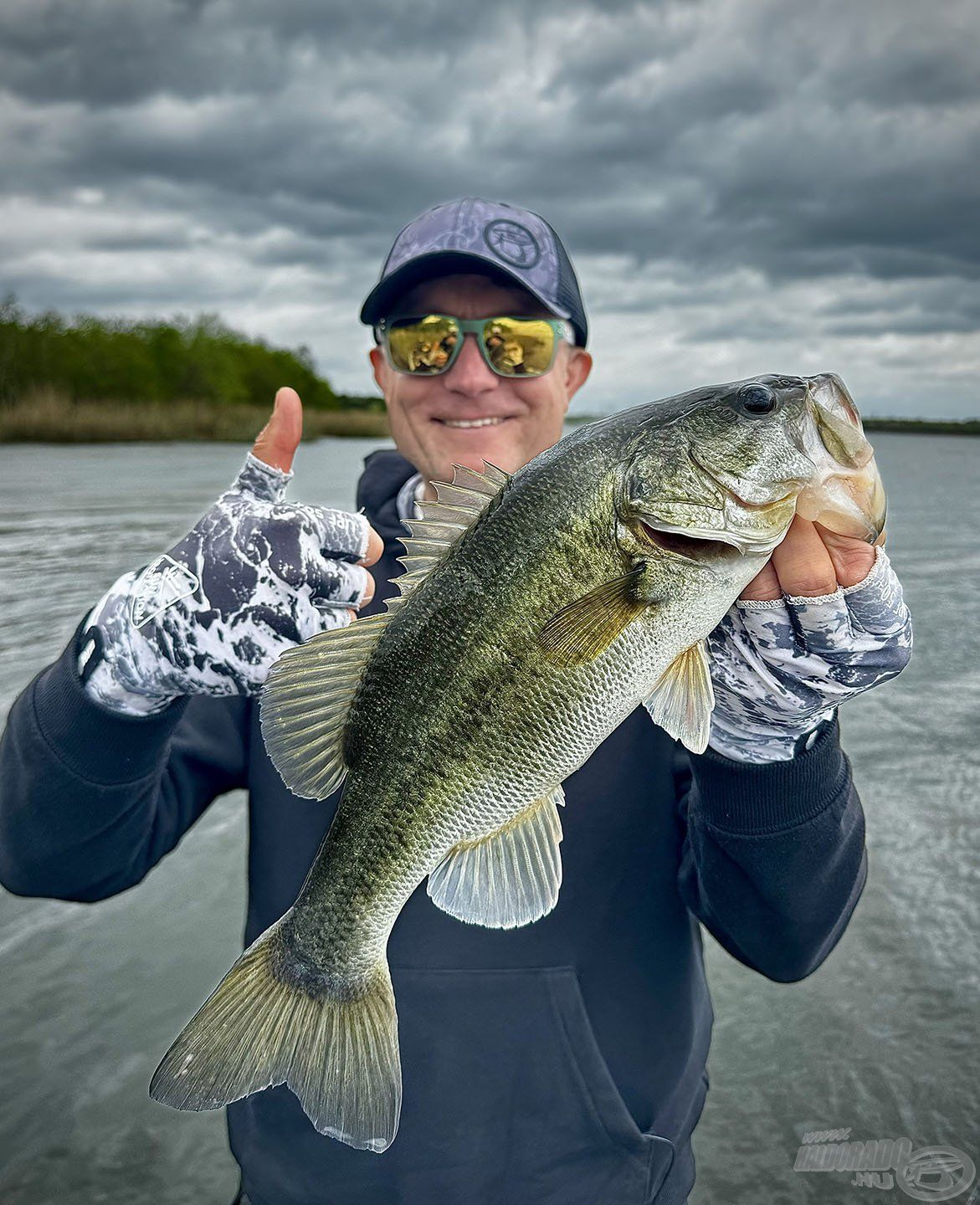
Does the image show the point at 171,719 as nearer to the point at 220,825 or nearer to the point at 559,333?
A: the point at 559,333

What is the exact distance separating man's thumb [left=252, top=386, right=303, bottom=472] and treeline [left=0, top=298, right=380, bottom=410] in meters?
44.5

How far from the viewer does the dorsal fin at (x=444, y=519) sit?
1810 millimetres

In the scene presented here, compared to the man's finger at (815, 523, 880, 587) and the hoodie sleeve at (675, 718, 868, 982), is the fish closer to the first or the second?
the man's finger at (815, 523, 880, 587)

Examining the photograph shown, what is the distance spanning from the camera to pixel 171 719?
230 cm

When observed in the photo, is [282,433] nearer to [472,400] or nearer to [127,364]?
[472,400]

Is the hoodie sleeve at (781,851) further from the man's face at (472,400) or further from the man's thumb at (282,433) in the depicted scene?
the man's face at (472,400)

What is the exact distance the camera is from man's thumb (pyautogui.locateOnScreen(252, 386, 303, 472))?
6.98 ft

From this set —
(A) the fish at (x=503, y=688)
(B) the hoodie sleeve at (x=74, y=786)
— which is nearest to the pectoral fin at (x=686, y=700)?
(A) the fish at (x=503, y=688)

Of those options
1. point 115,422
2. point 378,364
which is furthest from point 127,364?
point 378,364

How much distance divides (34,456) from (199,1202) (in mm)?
29488

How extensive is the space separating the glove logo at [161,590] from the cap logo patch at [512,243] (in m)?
1.73

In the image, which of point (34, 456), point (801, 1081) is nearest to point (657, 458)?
point (801, 1081)

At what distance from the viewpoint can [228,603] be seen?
208 centimetres

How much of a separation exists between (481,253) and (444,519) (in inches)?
63.8
